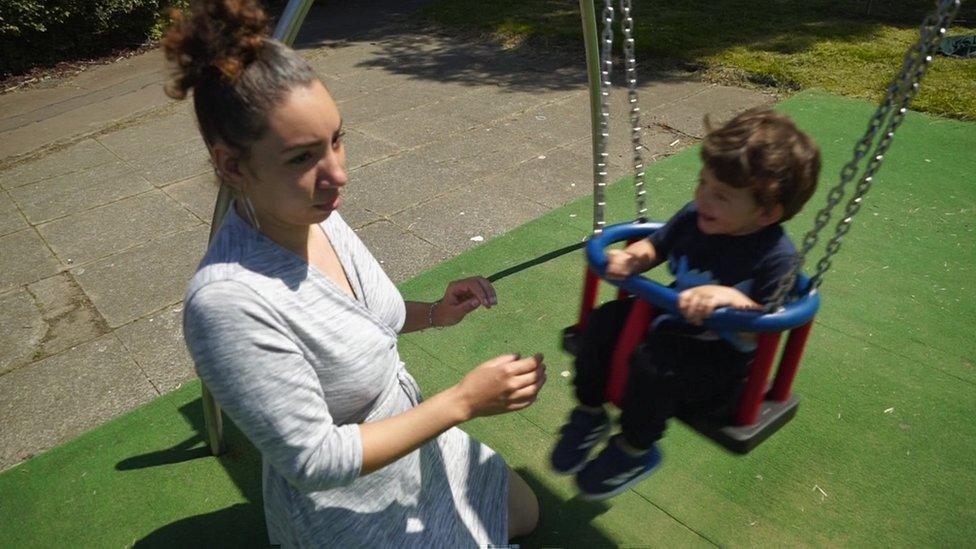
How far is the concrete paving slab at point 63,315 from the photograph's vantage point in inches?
140

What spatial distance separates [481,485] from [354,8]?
10.5 meters

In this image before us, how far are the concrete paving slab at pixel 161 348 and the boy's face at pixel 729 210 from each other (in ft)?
7.72

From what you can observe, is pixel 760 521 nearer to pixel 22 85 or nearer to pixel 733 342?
pixel 733 342

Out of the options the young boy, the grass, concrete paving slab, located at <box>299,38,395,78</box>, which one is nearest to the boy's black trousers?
the young boy

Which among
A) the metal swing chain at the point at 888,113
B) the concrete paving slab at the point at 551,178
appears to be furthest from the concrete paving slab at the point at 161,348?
the metal swing chain at the point at 888,113

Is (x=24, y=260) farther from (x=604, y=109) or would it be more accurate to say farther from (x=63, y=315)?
(x=604, y=109)

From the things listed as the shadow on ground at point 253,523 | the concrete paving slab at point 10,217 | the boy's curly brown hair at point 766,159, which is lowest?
the concrete paving slab at point 10,217

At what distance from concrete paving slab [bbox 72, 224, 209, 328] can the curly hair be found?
2575mm

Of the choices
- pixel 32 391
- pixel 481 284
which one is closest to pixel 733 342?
pixel 481 284

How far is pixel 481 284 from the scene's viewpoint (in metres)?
2.19

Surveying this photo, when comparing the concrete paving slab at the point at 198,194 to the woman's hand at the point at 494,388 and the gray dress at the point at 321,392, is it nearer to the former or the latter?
the gray dress at the point at 321,392

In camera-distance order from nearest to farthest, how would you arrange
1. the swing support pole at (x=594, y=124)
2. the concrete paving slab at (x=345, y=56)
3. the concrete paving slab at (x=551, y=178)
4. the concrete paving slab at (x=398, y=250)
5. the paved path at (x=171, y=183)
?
1. the swing support pole at (x=594, y=124)
2. the paved path at (x=171, y=183)
3. the concrete paving slab at (x=398, y=250)
4. the concrete paving slab at (x=551, y=178)
5. the concrete paving slab at (x=345, y=56)

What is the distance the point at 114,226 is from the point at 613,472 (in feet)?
13.2

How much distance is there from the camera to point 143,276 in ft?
13.5
